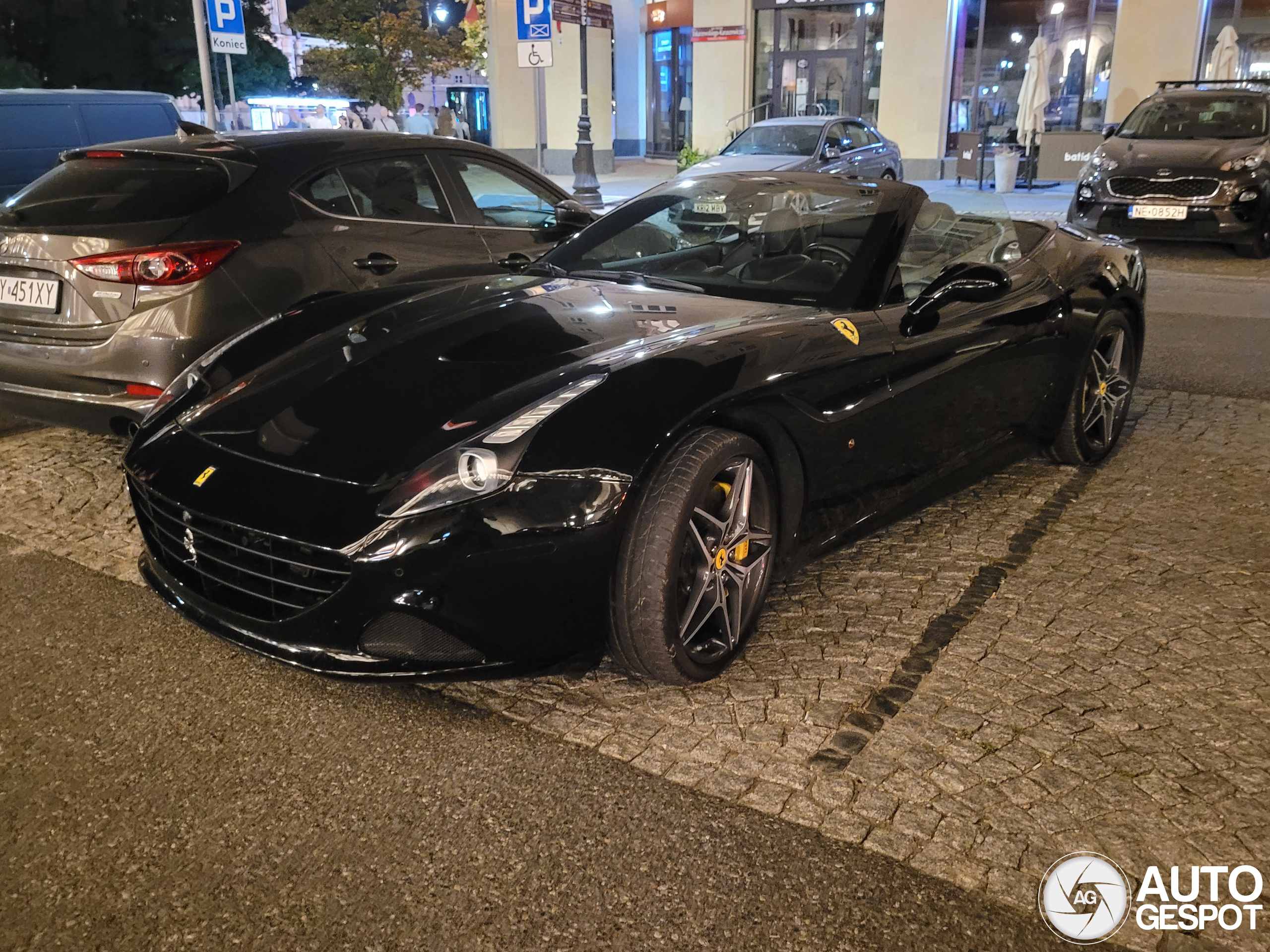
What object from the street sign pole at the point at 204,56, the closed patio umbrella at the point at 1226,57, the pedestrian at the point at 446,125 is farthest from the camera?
the pedestrian at the point at 446,125

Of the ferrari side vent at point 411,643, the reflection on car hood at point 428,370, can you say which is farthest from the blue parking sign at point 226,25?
the ferrari side vent at point 411,643

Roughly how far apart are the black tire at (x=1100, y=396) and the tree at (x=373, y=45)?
36062 millimetres

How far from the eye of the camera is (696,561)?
2.95 metres

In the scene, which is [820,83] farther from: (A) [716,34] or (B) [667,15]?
(B) [667,15]

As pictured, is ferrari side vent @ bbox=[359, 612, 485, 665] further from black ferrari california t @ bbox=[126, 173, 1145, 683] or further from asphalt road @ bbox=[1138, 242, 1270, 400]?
asphalt road @ bbox=[1138, 242, 1270, 400]

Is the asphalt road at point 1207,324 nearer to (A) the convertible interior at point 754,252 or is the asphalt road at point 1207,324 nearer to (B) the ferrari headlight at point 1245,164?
(B) the ferrari headlight at point 1245,164

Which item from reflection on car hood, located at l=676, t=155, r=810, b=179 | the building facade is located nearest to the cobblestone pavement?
reflection on car hood, located at l=676, t=155, r=810, b=179

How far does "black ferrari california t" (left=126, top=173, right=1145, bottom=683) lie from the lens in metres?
2.61

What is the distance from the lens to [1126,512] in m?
4.44

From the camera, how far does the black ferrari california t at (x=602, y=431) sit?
261 cm

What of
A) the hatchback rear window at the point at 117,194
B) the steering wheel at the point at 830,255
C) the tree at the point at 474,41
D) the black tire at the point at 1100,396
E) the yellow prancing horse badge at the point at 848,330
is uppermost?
the tree at the point at 474,41

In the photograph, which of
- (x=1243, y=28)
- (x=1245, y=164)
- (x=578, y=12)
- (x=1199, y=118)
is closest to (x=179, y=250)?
(x=1245, y=164)

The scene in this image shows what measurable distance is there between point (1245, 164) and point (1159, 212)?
0.93 m

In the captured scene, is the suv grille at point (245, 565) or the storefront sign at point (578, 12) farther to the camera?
the storefront sign at point (578, 12)
